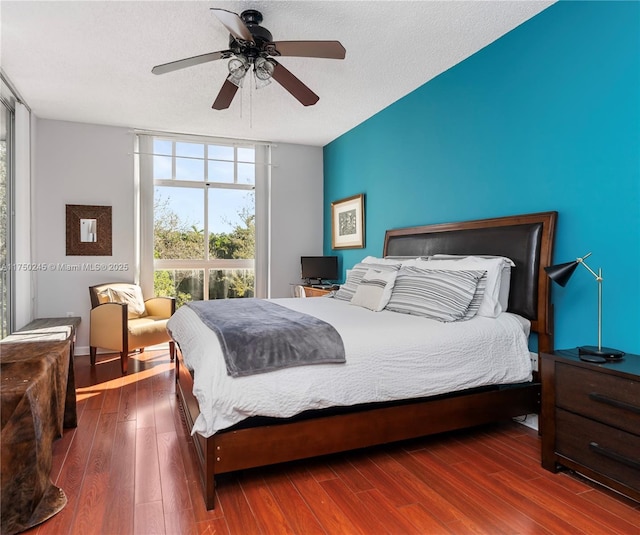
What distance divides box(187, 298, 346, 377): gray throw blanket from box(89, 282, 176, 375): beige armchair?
86.7 inches

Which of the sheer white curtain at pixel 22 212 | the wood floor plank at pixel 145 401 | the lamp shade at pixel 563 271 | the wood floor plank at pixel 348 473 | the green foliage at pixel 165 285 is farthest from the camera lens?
the green foliage at pixel 165 285

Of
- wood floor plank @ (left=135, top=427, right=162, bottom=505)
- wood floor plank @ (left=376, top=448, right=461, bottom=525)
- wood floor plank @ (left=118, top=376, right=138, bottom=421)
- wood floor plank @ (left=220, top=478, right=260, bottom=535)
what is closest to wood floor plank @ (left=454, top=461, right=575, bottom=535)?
wood floor plank @ (left=376, top=448, right=461, bottom=525)

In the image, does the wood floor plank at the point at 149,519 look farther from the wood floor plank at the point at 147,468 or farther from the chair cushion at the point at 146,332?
the chair cushion at the point at 146,332

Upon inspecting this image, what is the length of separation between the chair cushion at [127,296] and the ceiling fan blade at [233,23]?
326 centimetres

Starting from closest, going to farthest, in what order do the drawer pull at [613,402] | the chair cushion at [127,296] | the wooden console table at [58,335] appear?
the drawer pull at [613,402] < the wooden console table at [58,335] < the chair cushion at [127,296]

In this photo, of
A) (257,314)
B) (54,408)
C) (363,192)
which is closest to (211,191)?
(363,192)

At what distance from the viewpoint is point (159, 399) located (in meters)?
3.33

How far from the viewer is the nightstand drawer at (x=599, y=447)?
1.81 metres

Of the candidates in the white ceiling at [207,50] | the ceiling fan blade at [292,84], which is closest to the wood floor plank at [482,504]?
the ceiling fan blade at [292,84]

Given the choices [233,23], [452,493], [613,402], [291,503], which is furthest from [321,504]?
[233,23]

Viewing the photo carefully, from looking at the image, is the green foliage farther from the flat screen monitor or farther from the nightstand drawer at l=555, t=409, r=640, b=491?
the nightstand drawer at l=555, t=409, r=640, b=491

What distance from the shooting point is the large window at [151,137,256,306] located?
5344 millimetres

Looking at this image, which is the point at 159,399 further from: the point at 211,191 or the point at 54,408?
the point at 211,191

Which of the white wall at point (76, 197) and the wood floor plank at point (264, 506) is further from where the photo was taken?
the white wall at point (76, 197)
